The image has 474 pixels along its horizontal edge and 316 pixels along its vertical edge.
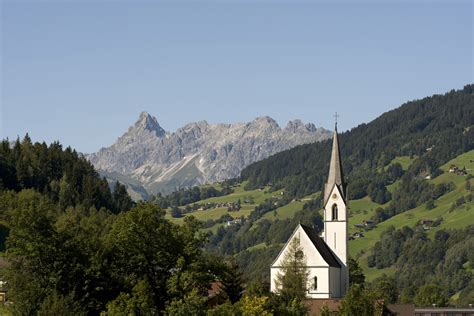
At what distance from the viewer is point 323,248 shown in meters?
139

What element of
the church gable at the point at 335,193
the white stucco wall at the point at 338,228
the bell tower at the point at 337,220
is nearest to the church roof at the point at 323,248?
the white stucco wall at the point at 338,228

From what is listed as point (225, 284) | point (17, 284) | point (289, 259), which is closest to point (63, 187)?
point (289, 259)

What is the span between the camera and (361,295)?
11000cm

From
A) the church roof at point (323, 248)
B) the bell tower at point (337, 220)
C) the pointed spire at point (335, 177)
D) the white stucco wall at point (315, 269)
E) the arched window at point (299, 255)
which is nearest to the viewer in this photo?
the arched window at point (299, 255)

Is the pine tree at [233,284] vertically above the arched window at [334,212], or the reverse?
the arched window at [334,212]

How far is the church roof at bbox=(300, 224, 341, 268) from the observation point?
136625 mm

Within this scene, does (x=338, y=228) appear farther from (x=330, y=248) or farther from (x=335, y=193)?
(x=335, y=193)

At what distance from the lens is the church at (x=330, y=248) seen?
13562 centimetres

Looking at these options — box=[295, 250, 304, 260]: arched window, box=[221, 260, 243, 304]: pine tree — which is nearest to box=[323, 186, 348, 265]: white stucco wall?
box=[295, 250, 304, 260]: arched window

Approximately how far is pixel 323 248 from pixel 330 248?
2.98 meters

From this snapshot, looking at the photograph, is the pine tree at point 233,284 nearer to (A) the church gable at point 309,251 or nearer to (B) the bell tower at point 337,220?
(A) the church gable at point 309,251

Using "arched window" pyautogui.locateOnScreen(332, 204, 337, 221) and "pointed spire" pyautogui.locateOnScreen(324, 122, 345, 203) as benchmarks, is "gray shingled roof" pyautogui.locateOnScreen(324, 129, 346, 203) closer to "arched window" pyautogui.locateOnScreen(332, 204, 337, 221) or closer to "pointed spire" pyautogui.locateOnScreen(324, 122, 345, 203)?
"pointed spire" pyautogui.locateOnScreen(324, 122, 345, 203)

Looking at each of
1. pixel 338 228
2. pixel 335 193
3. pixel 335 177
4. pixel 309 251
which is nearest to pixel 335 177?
pixel 335 177

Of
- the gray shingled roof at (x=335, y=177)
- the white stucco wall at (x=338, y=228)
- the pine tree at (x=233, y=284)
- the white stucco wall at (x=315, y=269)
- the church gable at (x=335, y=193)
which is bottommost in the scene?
the pine tree at (x=233, y=284)
